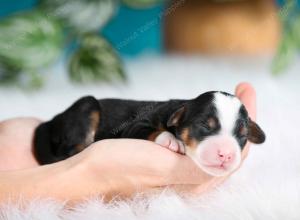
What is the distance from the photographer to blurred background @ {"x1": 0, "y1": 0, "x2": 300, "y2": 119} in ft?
8.05

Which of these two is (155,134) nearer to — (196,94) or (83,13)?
(196,94)

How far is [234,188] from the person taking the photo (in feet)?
4.76

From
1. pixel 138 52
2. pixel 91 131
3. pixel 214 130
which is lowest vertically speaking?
pixel 138 52

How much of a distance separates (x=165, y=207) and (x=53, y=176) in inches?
8.9

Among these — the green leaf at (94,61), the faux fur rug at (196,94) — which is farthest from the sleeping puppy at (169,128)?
the green leaf at (94,61)

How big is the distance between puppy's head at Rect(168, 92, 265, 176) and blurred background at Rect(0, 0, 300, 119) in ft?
2.48

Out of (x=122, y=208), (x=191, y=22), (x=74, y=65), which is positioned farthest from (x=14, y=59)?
(x=122, y=208)

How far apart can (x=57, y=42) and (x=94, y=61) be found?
242mm

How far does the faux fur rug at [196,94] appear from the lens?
134 cm

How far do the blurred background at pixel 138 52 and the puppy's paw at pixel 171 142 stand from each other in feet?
2.35

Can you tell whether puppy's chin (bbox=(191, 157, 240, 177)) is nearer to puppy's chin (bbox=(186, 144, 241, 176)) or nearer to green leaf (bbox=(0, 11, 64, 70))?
puppy's chin (bbox=(186, 144, 241, 176))

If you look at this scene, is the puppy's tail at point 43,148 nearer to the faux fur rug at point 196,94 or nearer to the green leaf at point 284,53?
the faux fur rug at point 196,94

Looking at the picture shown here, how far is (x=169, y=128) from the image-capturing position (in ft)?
4.80

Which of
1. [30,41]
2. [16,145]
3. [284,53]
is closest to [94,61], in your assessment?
[30,41]
